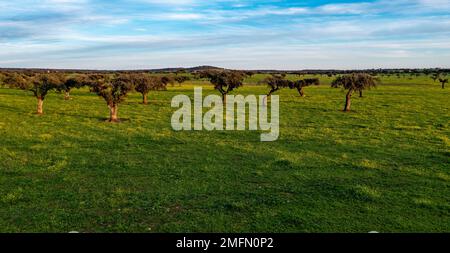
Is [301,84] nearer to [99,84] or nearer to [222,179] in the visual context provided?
[99,84]

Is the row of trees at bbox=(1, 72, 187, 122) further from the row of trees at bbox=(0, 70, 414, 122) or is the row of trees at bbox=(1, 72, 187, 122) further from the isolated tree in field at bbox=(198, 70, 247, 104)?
the isolated tree in field at bbox=(198, 70, 247, 104)

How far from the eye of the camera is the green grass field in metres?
15.7

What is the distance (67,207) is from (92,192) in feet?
6.73

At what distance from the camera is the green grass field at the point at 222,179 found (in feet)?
51.4

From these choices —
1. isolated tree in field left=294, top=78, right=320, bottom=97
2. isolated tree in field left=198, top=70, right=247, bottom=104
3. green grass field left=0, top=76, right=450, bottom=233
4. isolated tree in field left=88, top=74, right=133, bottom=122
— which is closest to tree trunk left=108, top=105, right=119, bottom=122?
isolated tree in field left=88, top=74, right=133, bottom=122

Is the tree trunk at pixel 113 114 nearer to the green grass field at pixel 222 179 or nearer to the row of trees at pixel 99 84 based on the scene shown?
the row of trees at pixel 99 84

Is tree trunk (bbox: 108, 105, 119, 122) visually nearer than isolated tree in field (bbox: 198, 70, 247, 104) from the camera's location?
Yes

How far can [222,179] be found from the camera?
70.3ft

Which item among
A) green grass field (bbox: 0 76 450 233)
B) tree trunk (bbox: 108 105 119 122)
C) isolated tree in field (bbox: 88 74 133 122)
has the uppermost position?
isolated tree in field (bbox: 88 74 133 122)

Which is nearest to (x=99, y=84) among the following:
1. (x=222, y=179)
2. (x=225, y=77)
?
(x=225, y=77)

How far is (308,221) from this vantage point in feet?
51.2

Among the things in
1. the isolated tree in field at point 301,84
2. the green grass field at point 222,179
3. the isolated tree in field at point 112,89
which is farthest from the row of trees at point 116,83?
the green grass field at point 222,179
